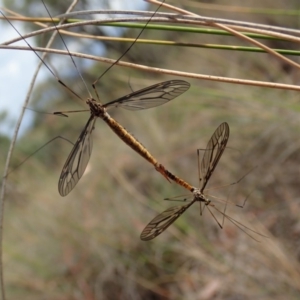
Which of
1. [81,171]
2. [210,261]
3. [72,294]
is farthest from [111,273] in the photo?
[81,171]

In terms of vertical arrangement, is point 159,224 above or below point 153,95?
below

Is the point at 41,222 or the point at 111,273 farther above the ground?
the point at 41,222

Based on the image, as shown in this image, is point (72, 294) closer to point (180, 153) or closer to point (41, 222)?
point (41, 222)

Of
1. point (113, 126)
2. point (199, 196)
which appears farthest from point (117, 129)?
point (199, 196)

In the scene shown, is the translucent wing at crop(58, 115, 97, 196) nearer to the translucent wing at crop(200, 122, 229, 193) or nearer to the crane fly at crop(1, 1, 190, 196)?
the crane fly at crop(1, 1, 190, 196)

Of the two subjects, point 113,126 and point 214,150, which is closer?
point 214,150

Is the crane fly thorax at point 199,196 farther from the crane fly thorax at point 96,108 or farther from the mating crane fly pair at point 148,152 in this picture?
the crane fly thorax at point 96,108

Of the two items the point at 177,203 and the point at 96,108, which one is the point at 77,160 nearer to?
the point at 96,108
